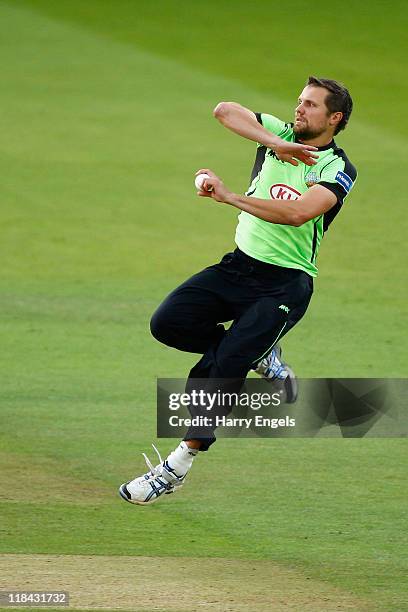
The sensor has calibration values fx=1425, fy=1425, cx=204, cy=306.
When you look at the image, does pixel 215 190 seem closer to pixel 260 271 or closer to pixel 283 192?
pixel 283 192

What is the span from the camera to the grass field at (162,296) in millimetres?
8680

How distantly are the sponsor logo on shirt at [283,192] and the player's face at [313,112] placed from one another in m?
0.36

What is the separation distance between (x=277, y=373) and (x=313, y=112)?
6.39 feet

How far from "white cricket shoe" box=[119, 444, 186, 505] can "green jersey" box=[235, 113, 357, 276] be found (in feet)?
4.60

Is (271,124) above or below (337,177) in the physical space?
above

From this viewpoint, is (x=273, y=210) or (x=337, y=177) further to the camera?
(x=337, y=177)

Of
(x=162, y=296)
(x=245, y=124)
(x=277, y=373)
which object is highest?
(x=162, y=296)

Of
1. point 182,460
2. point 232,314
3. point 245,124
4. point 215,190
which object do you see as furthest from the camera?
point 232,314

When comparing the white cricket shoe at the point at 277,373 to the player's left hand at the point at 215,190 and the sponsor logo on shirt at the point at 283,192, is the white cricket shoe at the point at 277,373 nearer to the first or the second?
the sponsor logo on shirt at the point at 283,192

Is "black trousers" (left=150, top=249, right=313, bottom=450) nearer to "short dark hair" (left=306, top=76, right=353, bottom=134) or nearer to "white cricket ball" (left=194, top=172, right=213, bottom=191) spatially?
"white cricket ball" (left=194, top=172, right=213, bottom=191)

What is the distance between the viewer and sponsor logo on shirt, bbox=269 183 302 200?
841 centimetres

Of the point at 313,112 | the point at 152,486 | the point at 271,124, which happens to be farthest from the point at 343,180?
the point at 152,486

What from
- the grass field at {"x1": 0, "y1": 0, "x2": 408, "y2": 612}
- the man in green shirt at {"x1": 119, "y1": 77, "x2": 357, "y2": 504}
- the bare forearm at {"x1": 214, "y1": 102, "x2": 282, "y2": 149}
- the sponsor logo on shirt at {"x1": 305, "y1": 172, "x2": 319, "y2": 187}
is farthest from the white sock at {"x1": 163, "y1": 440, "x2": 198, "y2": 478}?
the bare forearm at {"x1": 214, "y1": 102, "x2": 282, "y2": 149}

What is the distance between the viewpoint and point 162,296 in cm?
1602
